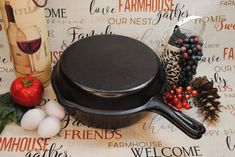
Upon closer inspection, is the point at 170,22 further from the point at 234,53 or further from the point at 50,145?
the point at 50,145

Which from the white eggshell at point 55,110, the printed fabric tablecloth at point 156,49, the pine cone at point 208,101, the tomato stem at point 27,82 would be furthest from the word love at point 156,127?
the tomato stem at point 27,82

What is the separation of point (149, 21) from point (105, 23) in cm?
14

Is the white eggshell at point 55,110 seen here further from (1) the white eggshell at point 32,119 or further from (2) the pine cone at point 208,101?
(2) the pine cone at point 208,101

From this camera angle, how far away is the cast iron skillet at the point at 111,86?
27.7 inches

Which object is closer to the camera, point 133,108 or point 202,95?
point 133,108

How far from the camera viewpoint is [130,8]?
901 mm

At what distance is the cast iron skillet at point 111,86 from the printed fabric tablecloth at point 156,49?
0.19 ft

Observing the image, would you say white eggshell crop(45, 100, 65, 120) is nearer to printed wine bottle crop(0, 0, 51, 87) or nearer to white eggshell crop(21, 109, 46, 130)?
white eggshell crop(21, 109, 46, 130)

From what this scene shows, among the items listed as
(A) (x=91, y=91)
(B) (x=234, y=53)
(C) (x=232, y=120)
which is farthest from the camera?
(B) (x=234, y=53)

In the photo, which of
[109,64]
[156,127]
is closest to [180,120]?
[156,127]

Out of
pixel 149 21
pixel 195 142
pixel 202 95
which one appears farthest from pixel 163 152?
pixel 149 21

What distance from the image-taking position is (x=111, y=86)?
28.2 inches

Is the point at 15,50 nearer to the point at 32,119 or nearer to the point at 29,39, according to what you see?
the point at 29,39

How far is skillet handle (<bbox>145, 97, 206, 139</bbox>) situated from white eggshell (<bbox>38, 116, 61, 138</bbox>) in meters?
0.24
